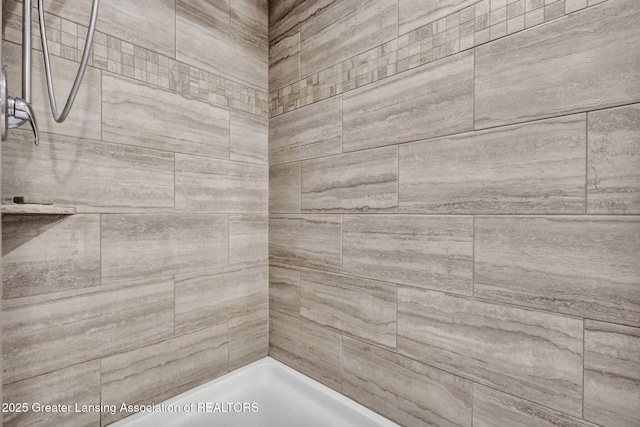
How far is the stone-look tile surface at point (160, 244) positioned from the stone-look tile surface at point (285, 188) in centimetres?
27

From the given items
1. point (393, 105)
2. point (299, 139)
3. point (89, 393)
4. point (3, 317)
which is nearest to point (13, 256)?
point (3, 317)

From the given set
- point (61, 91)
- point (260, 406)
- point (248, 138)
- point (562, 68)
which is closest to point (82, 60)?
point (61, 91)

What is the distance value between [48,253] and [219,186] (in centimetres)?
65

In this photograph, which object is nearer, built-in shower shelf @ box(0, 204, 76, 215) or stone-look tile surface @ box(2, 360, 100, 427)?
built-in shower shelf @ box(0, 204, 76, 215)

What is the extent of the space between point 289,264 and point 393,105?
2.83 ft

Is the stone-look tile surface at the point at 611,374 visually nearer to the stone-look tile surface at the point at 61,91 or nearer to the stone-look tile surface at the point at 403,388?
the stone-look tile surface at the point at 403,388

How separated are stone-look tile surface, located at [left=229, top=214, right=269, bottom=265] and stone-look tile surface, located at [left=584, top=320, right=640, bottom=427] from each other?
129cm

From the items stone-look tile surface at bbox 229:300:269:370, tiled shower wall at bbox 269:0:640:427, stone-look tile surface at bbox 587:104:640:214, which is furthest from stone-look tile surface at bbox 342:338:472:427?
stone-look tile surface at bbox 587:104:640:214

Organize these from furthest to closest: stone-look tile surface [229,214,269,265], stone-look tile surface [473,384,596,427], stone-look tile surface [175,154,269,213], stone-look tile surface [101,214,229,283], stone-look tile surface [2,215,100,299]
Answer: stone-look tile surface [229,214,269,265] < stone-look tile surface [175,154,269,213] < stone-look tile surface [101,214,229,283] < stone-look tile surface [2,215,100,299] < stone-look tile surface [473,384,596,427]

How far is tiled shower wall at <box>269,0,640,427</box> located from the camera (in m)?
0.82

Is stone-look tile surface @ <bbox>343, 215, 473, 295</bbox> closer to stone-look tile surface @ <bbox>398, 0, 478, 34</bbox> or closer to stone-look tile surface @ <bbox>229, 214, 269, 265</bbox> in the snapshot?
stone-look tile surface @ <bbox>229, 214, 269, 265</bbox>

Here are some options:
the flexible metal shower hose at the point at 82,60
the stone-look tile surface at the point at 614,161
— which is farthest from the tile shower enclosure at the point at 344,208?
the flexible metal shower hose at the point at 82,60

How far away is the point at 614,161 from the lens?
0.81m

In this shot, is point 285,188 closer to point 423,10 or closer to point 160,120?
point 160,120
